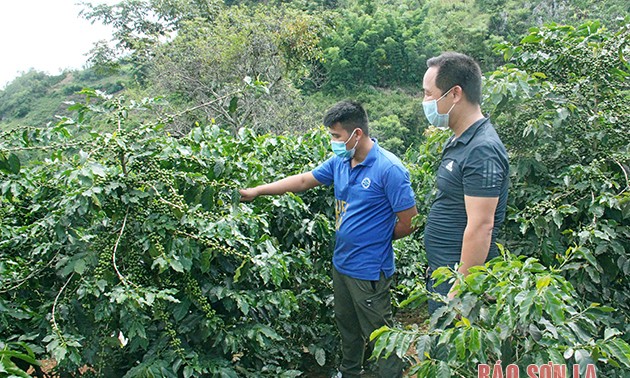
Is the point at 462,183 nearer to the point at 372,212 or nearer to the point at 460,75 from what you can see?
the point at 460,75

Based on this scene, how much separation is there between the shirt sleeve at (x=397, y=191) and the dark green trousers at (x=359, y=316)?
1.29 ft

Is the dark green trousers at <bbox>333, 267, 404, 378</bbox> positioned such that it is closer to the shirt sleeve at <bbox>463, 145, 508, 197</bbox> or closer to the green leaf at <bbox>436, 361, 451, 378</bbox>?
the shirt sleeve at <bbox>463, 145, 508, 197</bbox>

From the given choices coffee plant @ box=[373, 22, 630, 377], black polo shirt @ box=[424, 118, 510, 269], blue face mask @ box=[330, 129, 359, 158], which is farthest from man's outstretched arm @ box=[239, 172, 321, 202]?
black polo shirt @ box=[424, 118, 510, 269]

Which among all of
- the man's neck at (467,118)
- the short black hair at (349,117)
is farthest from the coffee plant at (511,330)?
the short black hair at (349,117)

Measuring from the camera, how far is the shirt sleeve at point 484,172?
6.91ft

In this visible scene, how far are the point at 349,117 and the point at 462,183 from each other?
0.86 m

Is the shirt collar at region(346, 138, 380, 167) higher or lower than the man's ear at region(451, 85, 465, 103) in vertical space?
lower

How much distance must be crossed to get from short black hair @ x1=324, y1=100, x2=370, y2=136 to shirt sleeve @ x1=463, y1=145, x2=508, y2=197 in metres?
0.84

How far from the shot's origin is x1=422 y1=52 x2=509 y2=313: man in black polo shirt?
2113mm

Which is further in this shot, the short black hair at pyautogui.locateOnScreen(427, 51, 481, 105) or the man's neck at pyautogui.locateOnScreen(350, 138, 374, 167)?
the man's neck at pyautogui.locateOnScreen(350, 138, 374, 167)

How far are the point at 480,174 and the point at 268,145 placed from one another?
177 centimetres

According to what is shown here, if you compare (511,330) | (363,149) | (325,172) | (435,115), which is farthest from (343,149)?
(511,330)

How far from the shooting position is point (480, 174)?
2.11 metres

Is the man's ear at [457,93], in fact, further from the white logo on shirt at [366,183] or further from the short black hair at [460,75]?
the white logo on shirt at [366,183]
